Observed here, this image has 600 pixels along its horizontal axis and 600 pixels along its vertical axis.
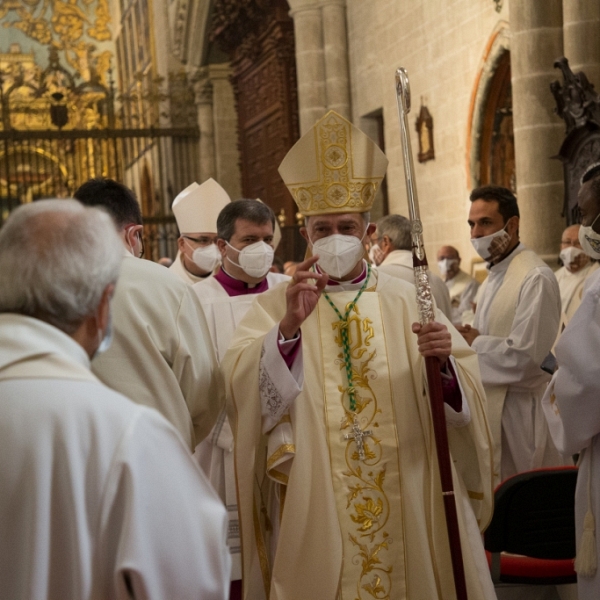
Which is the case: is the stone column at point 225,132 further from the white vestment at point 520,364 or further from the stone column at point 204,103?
the white vestment at point 520,364

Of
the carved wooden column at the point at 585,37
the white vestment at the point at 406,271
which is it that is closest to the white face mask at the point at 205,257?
the white vestment at the point at 406,271

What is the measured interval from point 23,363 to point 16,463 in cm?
16

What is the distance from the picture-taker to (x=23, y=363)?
161 centimetres

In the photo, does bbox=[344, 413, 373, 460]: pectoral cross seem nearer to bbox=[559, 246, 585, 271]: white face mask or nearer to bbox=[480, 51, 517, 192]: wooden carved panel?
bbox=[559, 246, 585, 271]: white face mask

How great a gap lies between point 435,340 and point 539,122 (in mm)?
5415

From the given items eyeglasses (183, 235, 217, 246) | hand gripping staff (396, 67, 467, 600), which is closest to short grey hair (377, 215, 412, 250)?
eyeglasses (183, 235, 217, 246)

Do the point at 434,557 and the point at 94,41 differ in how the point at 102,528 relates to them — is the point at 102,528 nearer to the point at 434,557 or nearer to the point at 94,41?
the point at 434,557

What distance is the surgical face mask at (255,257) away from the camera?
4.24 m

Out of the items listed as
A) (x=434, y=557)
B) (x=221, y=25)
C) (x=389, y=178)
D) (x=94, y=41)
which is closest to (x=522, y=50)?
(x=389, y=178)

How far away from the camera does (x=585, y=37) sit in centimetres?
749

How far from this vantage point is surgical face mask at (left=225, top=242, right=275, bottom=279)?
4.24 metres

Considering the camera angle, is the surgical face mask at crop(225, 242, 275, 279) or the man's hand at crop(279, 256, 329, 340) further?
the surgical face mask at crop(225, 242, 275, 279)

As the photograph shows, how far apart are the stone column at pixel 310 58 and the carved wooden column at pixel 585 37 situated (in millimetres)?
5681

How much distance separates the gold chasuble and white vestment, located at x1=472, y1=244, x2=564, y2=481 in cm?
128
